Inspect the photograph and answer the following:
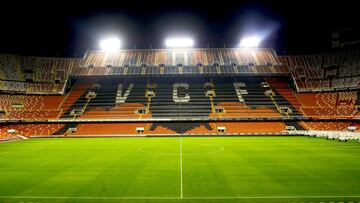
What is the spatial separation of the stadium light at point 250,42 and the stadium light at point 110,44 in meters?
30.1

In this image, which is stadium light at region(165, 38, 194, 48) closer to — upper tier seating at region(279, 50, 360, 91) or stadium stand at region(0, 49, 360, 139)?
stadium stand at region(0, 49, 360, 139)

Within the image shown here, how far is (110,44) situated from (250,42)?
34.6 m

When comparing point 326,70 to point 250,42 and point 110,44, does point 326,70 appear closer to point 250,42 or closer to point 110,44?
point 250,42

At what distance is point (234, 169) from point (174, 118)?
33218 mm

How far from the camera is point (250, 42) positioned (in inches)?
2675

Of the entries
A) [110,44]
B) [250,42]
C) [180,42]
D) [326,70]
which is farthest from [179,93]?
[326,70]

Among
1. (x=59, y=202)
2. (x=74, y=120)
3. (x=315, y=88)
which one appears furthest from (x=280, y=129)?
(x=59, y=202)

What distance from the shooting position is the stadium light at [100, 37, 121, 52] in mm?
65688

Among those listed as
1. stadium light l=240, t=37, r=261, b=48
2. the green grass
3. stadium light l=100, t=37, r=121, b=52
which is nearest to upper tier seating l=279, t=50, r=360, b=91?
stadium light l=240, t=37, r=261, b=48

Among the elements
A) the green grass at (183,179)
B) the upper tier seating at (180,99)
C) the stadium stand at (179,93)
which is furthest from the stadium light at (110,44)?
the green grass at (183,179)

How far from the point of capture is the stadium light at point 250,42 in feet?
216

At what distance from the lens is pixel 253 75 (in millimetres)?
62875

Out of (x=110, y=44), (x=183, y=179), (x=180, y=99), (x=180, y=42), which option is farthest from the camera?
(x=110, y=44)

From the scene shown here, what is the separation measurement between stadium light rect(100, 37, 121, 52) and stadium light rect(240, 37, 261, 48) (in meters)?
30.1
